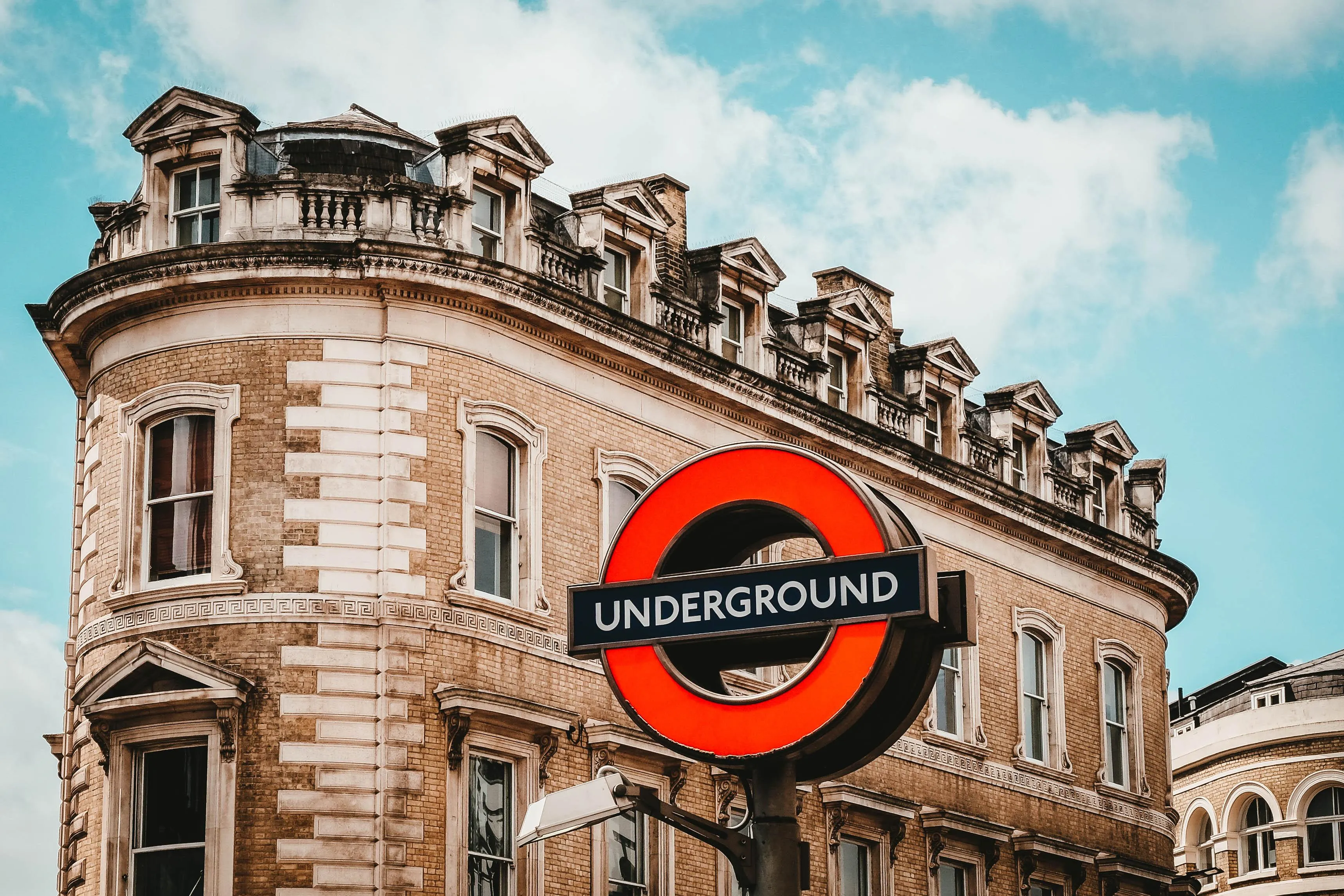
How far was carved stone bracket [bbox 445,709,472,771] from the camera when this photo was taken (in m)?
28.1

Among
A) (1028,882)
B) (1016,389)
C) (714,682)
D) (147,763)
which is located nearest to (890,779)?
(1028,882)

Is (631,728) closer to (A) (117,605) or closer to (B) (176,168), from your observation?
(A) (117,605)

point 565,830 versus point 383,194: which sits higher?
point 383,194

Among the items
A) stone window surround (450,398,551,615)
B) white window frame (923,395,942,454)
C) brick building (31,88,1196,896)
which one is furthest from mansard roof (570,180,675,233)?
white window frame (923,395,942,454)

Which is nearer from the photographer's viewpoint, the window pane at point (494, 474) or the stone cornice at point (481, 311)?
the stone cornice at point (481, 311)

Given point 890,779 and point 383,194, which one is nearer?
point 383,194

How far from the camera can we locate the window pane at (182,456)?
29.0 meters

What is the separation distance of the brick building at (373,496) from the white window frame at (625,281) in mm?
41

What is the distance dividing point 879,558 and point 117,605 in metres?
17.2

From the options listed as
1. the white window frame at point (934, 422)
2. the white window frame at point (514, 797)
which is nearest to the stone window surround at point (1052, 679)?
the white window frame at point (934, 422)

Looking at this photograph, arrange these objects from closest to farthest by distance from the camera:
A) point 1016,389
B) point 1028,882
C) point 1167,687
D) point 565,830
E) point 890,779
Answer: point 565,830 → point 890,779 → point 1028,882 → point 1016,389 → point 1167,687

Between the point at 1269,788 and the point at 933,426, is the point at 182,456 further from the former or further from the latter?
the point at 1269,788

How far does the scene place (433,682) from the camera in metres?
28.2

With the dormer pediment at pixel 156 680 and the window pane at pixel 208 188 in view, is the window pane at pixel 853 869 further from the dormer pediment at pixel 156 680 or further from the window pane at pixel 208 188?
the window pane at pixel 208 188
